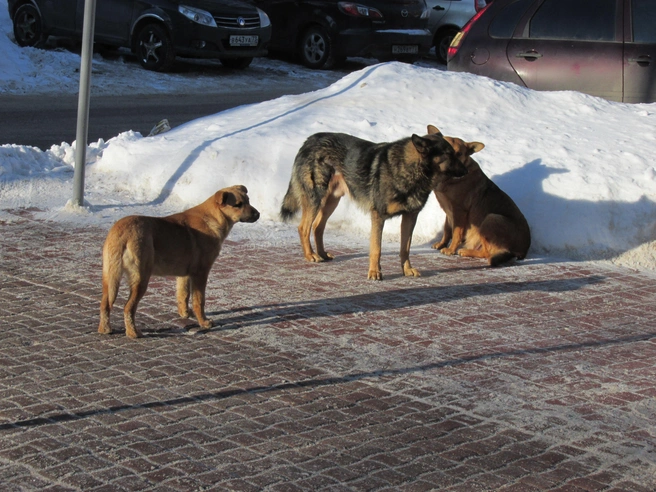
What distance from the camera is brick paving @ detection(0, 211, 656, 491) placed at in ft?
14.9

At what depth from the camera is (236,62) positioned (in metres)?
22.3

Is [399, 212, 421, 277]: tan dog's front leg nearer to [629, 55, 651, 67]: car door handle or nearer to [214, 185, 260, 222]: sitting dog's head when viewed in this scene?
[214, 185, 260, 222]: sitting dog's head

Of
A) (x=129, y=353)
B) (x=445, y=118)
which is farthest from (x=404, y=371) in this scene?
(x=445, y=118)

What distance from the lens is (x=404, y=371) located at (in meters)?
5.91

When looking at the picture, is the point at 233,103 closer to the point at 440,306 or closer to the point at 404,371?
the point at 440,306

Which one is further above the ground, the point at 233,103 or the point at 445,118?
the point at 233,103

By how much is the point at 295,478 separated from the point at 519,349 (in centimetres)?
256

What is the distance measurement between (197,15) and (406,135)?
1089cm

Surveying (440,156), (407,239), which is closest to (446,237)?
(407,239)

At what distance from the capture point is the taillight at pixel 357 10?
2203 cm

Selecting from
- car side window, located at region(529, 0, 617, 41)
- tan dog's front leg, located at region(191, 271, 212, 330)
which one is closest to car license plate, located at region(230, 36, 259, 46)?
car side window, located at region(529, 0, 617, 41)

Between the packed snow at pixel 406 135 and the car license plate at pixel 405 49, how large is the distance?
429 inches

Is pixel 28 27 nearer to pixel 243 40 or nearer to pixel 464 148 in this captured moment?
pixel 243 40

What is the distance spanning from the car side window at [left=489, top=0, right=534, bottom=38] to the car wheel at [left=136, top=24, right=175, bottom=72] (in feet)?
33.8
